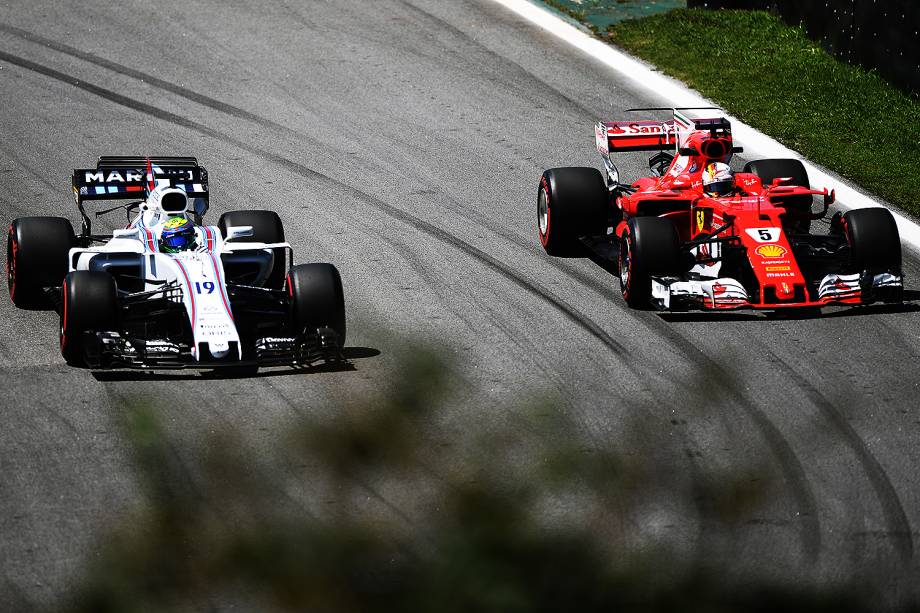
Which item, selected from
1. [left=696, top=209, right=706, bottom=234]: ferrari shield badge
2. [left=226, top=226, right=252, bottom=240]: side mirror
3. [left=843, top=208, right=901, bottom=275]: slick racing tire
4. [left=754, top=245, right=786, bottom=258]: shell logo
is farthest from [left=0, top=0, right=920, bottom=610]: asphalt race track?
[left=226, top=226, right=252, bottom=240]: side mirror

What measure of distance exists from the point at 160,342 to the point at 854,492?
5.26 metres

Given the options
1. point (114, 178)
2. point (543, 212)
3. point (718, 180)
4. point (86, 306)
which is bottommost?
point (543, 212)

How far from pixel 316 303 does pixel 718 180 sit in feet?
15.6

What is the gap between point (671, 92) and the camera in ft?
66.7

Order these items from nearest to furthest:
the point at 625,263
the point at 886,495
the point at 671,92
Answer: the point at 886,495, the point at 625,263, the point at 671,92

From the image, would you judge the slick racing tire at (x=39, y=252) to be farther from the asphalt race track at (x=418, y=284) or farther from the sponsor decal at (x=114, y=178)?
the sponsor decal at (x=114, y=178)

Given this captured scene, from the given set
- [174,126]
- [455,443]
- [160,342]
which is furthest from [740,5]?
[455,443]

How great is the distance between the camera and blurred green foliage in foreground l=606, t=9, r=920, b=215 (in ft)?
59.7

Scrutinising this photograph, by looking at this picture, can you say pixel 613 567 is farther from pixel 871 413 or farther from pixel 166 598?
pixel 871 413

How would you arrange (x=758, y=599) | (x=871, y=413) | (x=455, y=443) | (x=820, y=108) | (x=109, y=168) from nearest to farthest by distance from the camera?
(x=758, y=599) → (x=455, y=443) → (x=871, y=413) → (x=109, y=168) → (x=820, y=108)

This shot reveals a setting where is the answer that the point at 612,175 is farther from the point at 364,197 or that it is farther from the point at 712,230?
the point at 364,197

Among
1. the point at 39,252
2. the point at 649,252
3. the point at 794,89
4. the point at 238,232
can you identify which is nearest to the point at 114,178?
the point at 39,252

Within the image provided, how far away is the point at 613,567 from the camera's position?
252 cm

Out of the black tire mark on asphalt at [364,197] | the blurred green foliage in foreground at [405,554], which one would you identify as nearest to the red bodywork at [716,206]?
the black tire mark on asphalt at [364,197]
